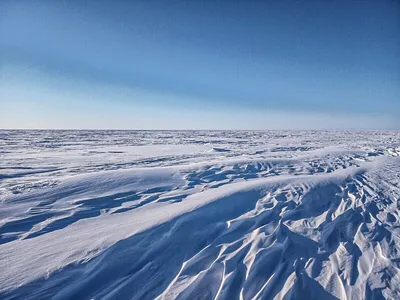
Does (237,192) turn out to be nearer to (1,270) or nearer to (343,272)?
(343,272)

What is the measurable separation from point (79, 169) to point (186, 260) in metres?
6.65

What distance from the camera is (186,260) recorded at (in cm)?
→ 293

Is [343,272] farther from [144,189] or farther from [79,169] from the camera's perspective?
[79,169]

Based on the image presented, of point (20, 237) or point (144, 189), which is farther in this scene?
point (144, 189)

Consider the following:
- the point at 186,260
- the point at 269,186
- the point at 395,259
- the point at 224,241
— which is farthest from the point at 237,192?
the point at 395,259

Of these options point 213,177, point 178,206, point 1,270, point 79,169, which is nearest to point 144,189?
point 178,206

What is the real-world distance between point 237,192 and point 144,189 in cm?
217

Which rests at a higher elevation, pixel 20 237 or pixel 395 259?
pixel 20 237

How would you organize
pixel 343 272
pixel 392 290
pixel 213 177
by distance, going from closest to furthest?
1. pixel 392 290
2. pixel 343 272
3. pixel 213 177

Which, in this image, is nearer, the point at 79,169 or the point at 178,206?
the point at 178,206

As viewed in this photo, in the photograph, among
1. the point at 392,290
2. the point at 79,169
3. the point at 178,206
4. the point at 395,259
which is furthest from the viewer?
the point at 79,169

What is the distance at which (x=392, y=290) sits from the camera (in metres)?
2.47

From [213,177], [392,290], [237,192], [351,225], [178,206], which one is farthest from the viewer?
[213,177]

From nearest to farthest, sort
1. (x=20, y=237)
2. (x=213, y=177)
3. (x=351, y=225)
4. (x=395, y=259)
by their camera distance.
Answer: (x=395, y=259), (x=20, y=237), (x=351, y=225), (x=213, y=177)
